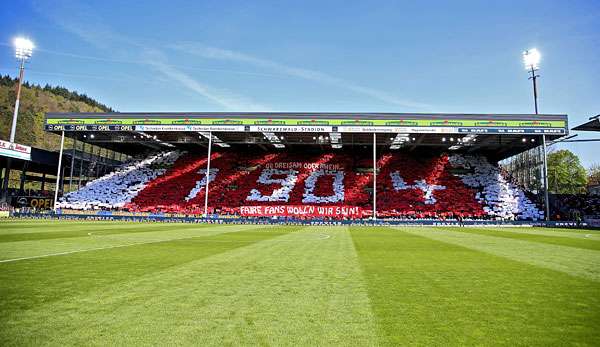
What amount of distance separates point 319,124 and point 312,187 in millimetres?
7890

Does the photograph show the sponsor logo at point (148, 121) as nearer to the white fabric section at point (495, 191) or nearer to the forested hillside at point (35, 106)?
the white fabric section at point (495, 191)

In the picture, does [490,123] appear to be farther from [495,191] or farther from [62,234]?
[62,234]

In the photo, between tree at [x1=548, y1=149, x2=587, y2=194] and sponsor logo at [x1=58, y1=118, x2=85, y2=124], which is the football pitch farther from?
tree at [x1=548, y1=149, x2=587, y2=194]

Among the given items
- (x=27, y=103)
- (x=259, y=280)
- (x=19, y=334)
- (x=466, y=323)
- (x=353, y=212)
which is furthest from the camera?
(x=27, y=103)

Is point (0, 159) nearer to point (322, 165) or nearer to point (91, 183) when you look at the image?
point (91, 183)

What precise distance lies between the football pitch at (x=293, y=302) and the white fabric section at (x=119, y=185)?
3170 centimetres

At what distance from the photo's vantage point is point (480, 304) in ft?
15.2

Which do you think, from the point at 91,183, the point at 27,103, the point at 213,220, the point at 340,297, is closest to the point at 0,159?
the point at 91,183

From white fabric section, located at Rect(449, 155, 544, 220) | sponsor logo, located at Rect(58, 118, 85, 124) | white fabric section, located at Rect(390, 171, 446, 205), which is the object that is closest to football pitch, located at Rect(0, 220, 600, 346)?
white fabric section, located at Rect(390, 171, 446, 205)

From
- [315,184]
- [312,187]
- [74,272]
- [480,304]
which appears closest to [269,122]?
[312,187]

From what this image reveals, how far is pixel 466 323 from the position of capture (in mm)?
3828

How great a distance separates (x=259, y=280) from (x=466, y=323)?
131 inches

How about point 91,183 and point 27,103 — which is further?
point 27,103

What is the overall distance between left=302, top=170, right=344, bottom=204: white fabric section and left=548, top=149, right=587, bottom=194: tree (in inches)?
2121
